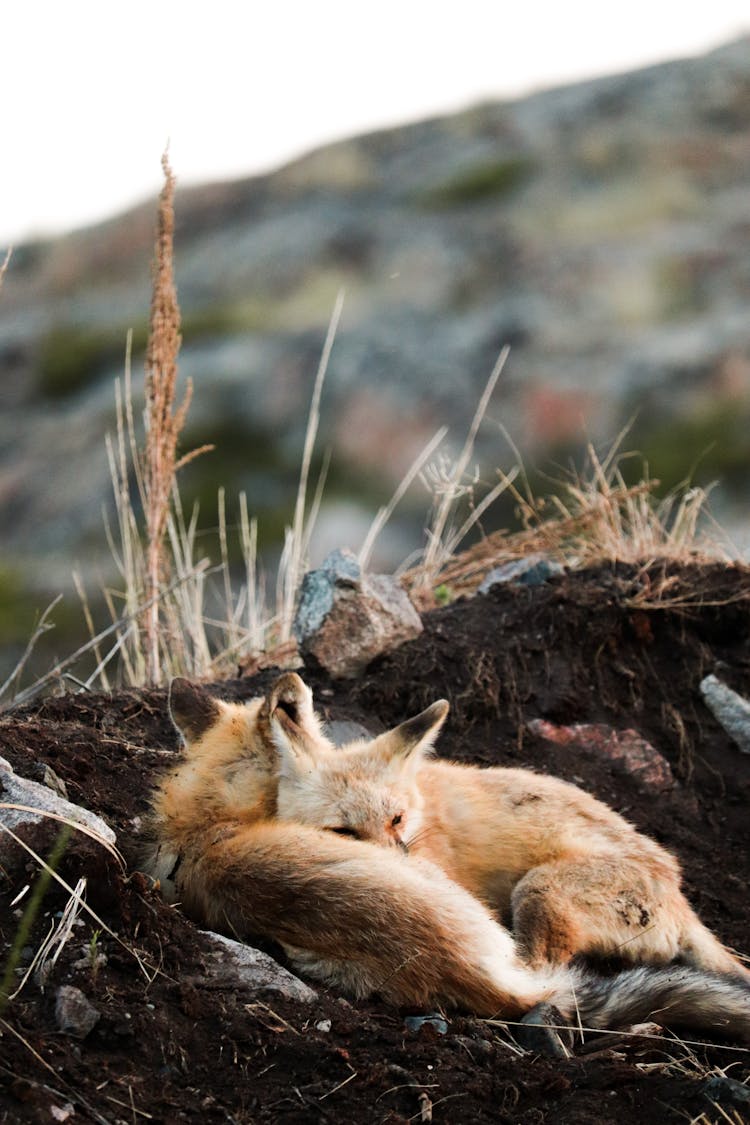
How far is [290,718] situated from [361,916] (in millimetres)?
911

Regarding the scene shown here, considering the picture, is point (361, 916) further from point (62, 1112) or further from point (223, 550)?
point (223, 550)

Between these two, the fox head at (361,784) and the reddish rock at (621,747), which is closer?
the fox head at (361,784)

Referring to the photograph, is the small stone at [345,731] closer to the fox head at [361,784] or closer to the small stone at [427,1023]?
the fox head at [361,784]

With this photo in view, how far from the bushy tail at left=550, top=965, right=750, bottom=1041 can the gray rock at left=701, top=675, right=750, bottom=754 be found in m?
2.52

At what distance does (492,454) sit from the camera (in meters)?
25.1

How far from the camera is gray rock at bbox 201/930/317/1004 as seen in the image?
3.32 meters

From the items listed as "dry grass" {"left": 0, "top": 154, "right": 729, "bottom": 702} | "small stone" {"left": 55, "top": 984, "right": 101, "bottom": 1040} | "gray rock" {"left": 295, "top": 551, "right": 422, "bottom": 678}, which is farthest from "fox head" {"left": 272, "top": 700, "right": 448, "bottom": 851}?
"dry grass" {"left": 0, "top": 154, "right": 729, "bottom": 702}

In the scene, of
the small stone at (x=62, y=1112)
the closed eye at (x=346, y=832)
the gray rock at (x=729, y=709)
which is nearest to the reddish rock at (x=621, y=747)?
the gray rock at (x=729, y=709)

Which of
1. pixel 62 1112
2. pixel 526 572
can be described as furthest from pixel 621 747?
pixel 62 1112

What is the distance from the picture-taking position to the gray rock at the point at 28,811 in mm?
3439

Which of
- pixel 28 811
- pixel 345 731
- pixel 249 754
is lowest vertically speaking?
pixel 345 731

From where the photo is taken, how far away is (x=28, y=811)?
3.50 metres

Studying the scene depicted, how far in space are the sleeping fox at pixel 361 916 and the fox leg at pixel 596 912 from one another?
15cm

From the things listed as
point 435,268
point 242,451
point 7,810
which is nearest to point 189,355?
point 242,451
